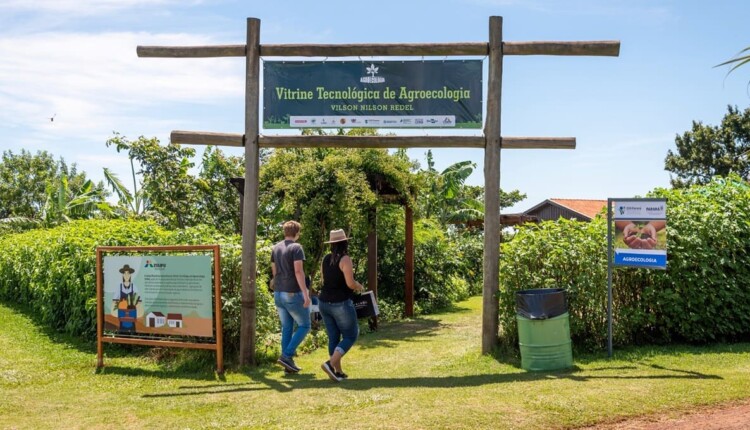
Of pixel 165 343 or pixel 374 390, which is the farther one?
pixel 165 343

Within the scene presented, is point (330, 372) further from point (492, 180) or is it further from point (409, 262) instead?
point (409, 262)

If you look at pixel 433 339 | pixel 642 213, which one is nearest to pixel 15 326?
pixel 433 339

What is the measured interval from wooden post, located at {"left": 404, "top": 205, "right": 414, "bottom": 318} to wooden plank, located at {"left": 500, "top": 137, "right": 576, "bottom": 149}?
21.2 ft

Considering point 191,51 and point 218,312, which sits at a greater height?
point 191,51

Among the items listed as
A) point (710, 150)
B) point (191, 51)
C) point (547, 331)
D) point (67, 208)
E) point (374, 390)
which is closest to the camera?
point (374, 390)

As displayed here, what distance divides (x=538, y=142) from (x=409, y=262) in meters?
7.40

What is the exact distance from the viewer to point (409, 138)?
9.43 metres

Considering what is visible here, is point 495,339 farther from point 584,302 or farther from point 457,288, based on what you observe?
point 457,288

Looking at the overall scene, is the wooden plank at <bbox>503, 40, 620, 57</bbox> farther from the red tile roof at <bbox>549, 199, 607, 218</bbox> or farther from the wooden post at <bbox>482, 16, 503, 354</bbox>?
the red tile roof at <bbox>549, 199, 607, 218</bbox>

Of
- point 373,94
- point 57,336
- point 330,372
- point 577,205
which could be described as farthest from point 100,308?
point 577,205

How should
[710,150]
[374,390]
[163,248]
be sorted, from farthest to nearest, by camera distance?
[710,150] → [163,248] → [374,390]

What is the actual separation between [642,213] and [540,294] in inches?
75.2

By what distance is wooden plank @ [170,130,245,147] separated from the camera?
9.66m

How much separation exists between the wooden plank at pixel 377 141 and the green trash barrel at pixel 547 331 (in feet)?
7.38
